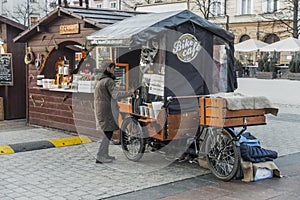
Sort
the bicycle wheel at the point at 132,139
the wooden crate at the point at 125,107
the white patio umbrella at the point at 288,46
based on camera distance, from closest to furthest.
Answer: the bicycle wheel at the point at 132,139, the wooden crate at the point at 125,107, the white patio umbrella at the point at 288,46

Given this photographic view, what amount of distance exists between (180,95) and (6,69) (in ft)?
21.2

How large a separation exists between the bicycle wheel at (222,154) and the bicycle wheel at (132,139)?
45.8 inches

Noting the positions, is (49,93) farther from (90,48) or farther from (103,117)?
(103,117)

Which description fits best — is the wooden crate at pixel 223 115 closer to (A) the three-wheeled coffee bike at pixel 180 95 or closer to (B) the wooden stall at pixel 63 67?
(A) the three-wheeled coffee bike at pixel 180 95

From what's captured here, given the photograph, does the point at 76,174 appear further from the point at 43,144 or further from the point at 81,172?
the point at 43,144

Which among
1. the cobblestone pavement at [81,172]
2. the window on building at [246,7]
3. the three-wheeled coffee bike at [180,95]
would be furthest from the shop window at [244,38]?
the three-wheeled coffee bike at [180,95]

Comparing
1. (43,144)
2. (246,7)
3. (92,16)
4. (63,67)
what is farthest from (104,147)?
(246,7)

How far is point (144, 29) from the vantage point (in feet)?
23.8

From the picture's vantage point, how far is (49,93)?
11.2m

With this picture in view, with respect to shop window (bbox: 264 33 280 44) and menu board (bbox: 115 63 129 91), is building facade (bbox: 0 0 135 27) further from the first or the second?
menu board (bbox: 115 63 129 91)

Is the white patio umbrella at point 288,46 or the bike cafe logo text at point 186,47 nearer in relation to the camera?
the bike cafe logo text at point 186,47

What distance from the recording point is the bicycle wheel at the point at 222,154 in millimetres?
6613

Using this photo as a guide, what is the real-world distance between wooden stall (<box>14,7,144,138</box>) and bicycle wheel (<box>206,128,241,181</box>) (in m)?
3.51

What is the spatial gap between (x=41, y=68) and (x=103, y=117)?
4.25m
